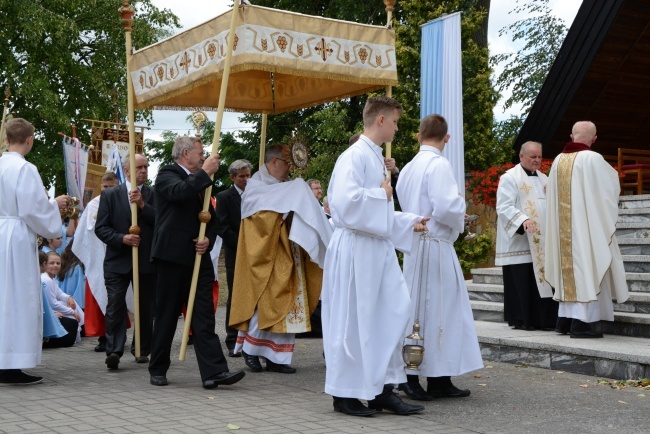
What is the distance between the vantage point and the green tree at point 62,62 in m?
27.7

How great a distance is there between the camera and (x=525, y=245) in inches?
417

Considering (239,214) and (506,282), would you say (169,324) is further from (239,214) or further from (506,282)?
(506,282)

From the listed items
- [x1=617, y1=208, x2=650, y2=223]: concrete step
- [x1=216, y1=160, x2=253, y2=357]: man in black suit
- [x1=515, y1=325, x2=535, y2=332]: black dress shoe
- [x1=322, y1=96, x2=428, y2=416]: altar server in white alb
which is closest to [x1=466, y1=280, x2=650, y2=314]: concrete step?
[x1=515, y1=325, x2=535, y2=332]: black dress shoe

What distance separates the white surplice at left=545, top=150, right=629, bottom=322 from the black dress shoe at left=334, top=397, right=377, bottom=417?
11.1 ft

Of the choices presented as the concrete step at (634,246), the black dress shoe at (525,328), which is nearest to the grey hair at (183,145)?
the black dress shoe at (525,328)

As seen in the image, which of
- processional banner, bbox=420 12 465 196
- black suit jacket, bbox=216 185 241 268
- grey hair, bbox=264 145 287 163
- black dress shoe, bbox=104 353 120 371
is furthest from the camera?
processional banner, bbox=420 12 465 196

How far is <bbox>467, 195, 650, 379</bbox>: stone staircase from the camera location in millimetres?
8320

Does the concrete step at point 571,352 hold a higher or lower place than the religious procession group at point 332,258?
lower

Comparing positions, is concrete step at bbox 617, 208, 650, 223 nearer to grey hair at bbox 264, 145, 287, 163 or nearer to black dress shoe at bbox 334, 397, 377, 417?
grey hair at bbox 264, 145, 287, 163

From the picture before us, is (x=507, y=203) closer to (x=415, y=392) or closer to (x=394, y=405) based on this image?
(x=415, y=392)

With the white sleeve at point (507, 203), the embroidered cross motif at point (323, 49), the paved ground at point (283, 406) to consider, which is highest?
the embroidered cross motif at point (323, 49)

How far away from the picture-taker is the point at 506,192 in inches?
421

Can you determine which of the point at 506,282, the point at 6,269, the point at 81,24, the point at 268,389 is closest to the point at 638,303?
the point at 506,282

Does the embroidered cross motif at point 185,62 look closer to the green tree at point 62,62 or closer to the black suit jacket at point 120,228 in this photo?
the black suit jacket at point 120,228
